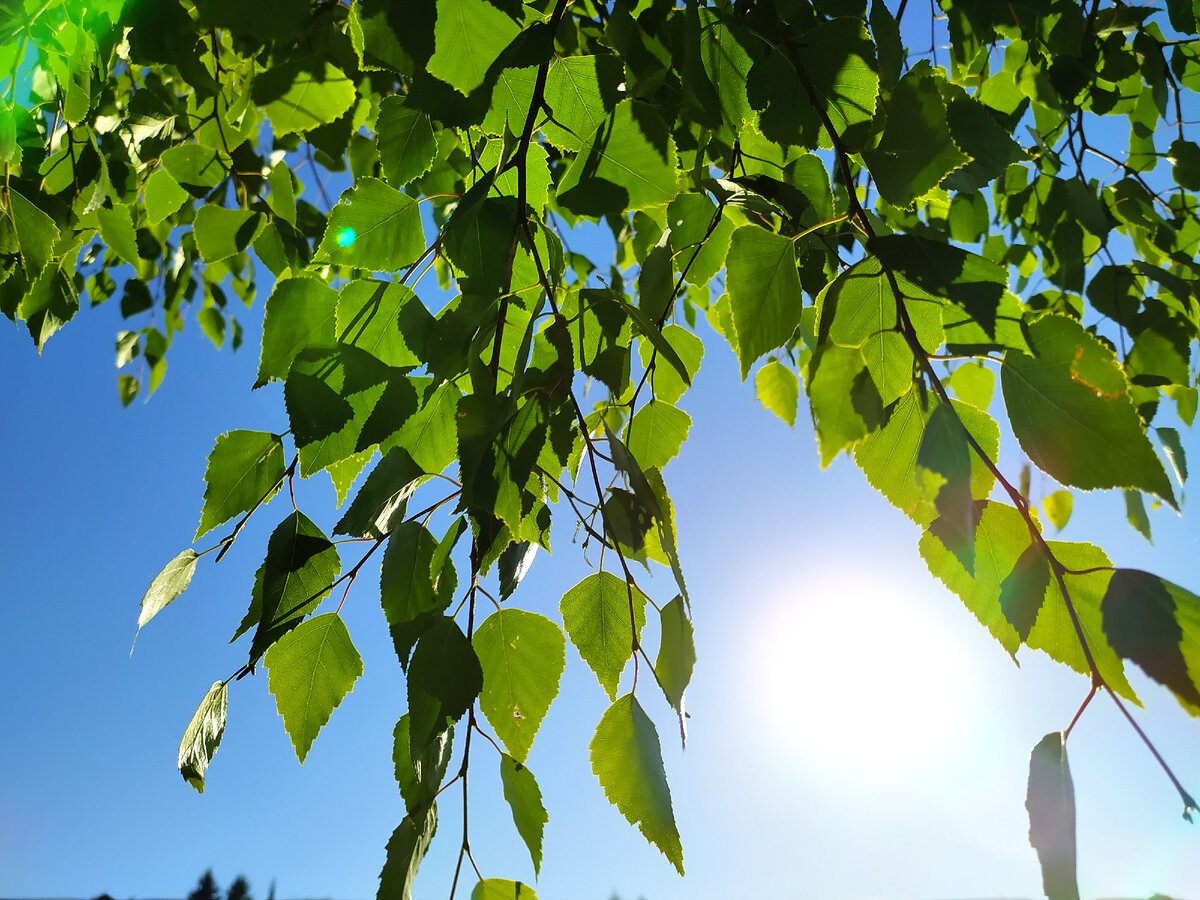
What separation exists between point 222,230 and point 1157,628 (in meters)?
0.72

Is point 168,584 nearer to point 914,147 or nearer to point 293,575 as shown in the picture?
point 293,575

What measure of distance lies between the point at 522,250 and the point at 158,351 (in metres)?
1.50

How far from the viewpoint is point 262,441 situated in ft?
1.56

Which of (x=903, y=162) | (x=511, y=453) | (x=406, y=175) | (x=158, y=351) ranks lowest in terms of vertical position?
(x=511, y=453)

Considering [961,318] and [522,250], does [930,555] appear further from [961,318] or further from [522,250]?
[522,250]

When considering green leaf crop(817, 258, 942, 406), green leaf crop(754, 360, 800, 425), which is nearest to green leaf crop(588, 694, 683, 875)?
green leaf crop(817, 258, 942, 406)

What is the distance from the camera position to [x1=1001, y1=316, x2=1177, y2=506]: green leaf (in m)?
0.30

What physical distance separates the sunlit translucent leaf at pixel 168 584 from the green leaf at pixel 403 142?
0.29m

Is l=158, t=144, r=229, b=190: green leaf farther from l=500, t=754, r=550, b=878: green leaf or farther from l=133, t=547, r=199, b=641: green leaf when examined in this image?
l=500, t=754, r=550, b=878: green leaf

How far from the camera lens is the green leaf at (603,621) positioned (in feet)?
1.41

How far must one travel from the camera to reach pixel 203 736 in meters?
0.43

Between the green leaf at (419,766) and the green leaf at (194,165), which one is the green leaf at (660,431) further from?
the green leaf at (194,165)

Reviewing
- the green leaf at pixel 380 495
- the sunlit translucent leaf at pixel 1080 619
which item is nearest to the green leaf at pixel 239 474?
the green leaf at pixel 380 495

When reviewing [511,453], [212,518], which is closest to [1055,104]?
[511,453]
